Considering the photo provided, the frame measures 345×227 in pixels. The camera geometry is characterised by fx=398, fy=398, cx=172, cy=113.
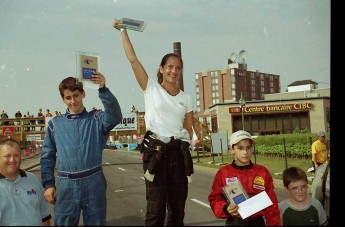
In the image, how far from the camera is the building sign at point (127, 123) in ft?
9.61

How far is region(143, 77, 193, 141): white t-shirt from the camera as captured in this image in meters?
2.63

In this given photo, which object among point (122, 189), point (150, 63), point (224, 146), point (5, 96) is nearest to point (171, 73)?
point (150, 63)

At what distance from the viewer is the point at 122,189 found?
10.2 meters

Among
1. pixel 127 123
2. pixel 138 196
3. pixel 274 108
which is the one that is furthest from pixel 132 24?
pixel 274 108

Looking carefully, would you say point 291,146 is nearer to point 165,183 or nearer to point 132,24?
point 165,183

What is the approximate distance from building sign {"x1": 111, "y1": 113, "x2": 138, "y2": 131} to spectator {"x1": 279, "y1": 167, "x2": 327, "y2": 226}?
47.0 inches

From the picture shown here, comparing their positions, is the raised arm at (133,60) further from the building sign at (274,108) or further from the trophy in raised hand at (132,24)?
the building sign at (274,108)

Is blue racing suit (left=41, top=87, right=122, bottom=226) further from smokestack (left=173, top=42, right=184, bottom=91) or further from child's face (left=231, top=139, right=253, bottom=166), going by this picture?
child's face (left=231, top=139, right=253, bottom=166)

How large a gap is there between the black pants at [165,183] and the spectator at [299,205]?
0.75 m

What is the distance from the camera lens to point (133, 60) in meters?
2.60

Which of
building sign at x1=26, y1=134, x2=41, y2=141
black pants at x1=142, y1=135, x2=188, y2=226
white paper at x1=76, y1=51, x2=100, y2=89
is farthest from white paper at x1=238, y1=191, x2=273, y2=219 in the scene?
building sign at x1=26, y1=134, x2=41, y2=141

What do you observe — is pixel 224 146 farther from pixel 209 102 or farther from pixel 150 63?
pixel 209 102

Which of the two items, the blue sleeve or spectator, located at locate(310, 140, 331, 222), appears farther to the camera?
spectator, located at locate(310, 140, 331, 222)
